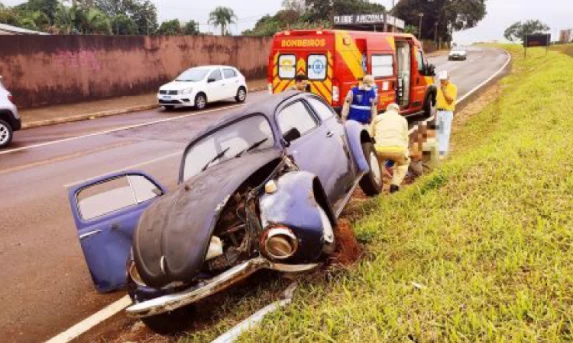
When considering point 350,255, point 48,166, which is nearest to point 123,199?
point 350,255

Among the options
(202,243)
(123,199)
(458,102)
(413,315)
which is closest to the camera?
(413,315)

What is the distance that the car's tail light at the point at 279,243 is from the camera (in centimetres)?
365

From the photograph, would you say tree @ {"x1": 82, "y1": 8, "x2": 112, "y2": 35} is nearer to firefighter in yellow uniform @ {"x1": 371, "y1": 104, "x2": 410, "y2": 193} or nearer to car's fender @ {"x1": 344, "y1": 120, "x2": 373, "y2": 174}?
firefighter in yellow uniform @ {"x1": 371, "y1": 104, "x2": 410, "y2": 193}

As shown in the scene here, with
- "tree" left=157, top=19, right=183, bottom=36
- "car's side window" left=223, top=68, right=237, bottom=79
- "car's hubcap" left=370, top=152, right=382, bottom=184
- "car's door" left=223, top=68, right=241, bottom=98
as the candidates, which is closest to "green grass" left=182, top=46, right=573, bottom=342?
"car's hubcap" left=370, top=152, right=382, bottom=184

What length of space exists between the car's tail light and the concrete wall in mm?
16867

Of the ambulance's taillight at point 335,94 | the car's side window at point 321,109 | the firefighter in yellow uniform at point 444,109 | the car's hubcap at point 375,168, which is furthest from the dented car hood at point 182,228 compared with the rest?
the ambulance's taillight at point 335,94

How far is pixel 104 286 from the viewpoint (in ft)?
14.5

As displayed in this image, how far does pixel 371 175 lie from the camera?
6715 mm

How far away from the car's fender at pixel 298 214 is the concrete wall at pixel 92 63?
16.6 meters

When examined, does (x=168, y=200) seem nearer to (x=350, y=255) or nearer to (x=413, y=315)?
(x=350, y=255)

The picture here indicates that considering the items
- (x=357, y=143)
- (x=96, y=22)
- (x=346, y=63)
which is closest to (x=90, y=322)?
(x=357, y=143)

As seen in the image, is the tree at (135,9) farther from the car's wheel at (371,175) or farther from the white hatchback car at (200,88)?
the car's wheel at (371,175)

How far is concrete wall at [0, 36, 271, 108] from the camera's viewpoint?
681 inches

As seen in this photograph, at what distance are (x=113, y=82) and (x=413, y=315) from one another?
20.1 m
